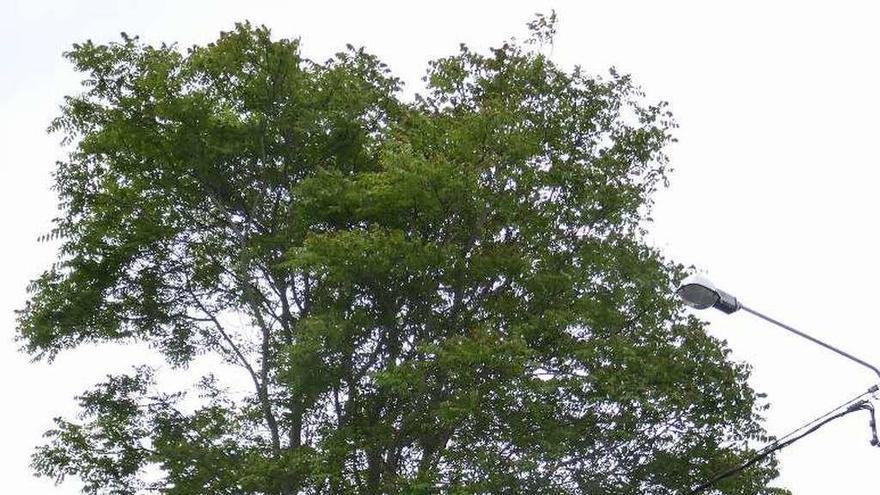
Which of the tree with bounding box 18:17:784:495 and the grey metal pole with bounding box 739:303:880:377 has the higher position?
the tree with bounding box 18:17:784:495

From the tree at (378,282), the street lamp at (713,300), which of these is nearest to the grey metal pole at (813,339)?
the street lamp at (713,300)

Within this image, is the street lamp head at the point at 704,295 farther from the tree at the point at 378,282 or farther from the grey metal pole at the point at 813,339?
the tree at the point at 378,282

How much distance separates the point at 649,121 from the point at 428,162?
15.7 feet

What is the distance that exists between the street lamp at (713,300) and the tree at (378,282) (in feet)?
19.8

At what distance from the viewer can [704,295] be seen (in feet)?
33.4

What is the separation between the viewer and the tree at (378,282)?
17.0m

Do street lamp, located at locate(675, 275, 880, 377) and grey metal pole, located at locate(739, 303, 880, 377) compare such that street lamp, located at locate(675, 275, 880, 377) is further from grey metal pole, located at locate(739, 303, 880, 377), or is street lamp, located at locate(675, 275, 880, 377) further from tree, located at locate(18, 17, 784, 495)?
tree, located at locate(18, 17, 784, 495)

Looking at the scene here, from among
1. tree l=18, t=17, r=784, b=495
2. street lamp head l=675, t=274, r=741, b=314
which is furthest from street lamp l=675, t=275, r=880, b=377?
tree l=18, t=17, r=784, b=495

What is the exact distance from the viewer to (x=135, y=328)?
20.5m

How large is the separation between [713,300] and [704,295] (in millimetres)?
103

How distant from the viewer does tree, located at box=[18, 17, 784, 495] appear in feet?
55.8

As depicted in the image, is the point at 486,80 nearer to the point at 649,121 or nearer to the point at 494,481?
the point at 649,121

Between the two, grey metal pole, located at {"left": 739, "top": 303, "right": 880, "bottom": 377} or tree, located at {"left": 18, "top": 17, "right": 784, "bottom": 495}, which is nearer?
grey metal pole, located at {"left": 739, "top": 303, "right": 880, "bottom": 377}

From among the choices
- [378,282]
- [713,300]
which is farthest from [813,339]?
[378,282]
